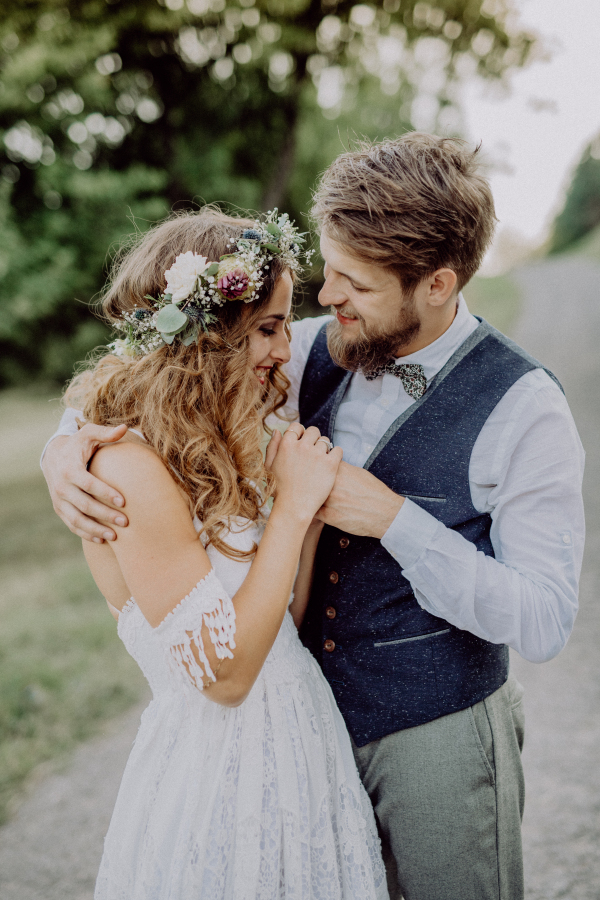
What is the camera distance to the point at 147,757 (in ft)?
5.78

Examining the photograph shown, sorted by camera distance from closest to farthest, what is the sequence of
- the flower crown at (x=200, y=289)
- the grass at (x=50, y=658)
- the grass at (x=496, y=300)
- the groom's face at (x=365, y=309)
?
the flower crown at (x=200, y=289) → the groom's face at (x=365, y=309) → the grass at (x=50, y=658) → the grass at (x=496, y=300)

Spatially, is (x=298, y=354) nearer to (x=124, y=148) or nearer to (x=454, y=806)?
(x=454, y=806)

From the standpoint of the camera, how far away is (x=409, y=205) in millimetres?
1750

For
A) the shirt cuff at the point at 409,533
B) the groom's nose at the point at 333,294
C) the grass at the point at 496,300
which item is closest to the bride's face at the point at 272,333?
the groom's nose at the point at 333,294

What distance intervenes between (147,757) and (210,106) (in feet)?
29.7

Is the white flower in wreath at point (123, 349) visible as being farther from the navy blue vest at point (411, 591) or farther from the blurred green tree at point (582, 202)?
the blurred green tree at point (582, 202)

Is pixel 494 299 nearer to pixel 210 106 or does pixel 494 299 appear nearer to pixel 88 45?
pixel 210 106

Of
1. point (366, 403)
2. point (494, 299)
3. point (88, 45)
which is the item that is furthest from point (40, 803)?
point (494, 299)

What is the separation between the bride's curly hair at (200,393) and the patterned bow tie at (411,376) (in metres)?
0.40

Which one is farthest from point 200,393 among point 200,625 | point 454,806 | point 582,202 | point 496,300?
point 582,202

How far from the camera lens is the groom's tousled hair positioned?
1.76 m

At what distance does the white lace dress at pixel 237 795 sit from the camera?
159 centimetres

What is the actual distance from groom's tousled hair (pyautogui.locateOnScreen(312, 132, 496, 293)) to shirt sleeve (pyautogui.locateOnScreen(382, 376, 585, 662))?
46 cm

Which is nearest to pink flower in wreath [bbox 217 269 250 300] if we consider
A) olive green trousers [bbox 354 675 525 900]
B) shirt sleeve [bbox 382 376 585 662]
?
shirt sleeve [bbox 382 376 585 662]
